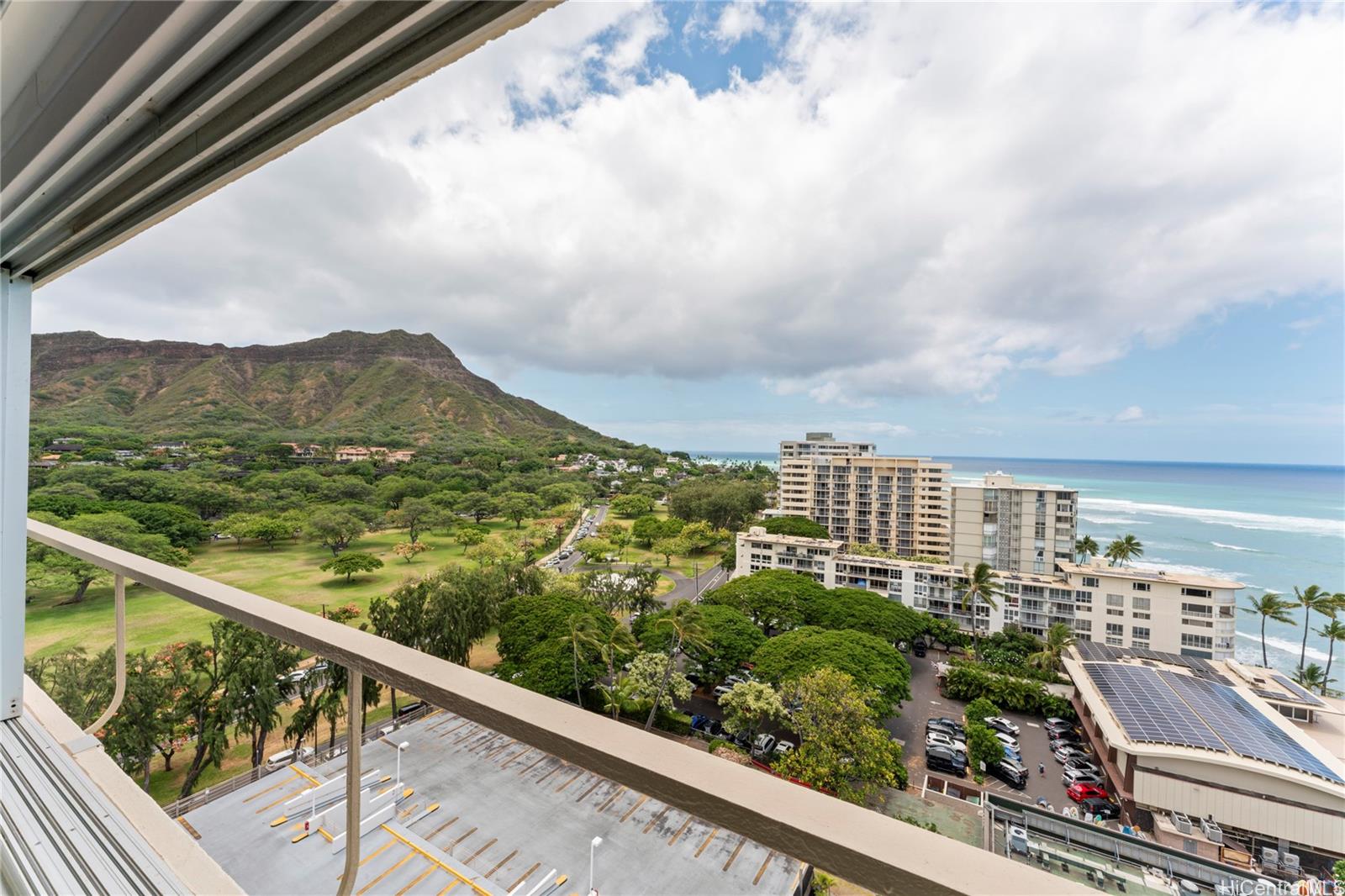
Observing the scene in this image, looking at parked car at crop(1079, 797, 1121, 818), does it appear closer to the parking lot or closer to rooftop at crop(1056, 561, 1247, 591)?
the parking lot

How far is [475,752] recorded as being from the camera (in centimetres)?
521

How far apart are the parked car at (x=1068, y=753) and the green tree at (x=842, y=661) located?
235cm

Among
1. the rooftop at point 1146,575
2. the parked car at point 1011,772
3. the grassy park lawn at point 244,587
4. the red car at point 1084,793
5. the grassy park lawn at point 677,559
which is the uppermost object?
the rooftop at point 1146,575

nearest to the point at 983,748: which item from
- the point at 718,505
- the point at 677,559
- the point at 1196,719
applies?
the point at 1196,719

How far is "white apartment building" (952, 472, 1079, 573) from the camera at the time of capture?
16.3 meters

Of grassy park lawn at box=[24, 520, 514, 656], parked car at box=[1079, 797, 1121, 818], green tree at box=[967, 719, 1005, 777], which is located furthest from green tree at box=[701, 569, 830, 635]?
grassy park lawn at box=[24, 520, 514, 656]

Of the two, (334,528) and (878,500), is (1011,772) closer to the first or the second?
(878,500)

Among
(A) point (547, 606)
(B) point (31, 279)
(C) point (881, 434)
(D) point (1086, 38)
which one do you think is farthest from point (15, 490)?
(C) point (881, 434)

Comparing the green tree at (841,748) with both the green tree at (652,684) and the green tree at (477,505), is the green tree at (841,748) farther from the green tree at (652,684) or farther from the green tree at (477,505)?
the green tree at (477,505)

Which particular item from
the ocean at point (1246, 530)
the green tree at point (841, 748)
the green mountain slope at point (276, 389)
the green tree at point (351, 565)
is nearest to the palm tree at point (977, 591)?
the green tree at point (841, 748)

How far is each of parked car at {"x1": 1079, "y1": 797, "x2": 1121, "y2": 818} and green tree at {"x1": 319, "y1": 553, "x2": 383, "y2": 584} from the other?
53.4 ft

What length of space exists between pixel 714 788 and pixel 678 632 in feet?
28.2

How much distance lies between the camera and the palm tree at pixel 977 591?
1224cm

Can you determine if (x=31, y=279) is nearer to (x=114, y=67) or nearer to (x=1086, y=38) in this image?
(x=114, y=67)
